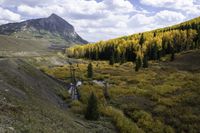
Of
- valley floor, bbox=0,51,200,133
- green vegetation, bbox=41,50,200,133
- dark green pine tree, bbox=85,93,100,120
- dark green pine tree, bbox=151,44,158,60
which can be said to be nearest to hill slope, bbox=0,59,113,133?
valley floor, bbox=0,51,200,133

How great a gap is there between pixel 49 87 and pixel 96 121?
15.6m

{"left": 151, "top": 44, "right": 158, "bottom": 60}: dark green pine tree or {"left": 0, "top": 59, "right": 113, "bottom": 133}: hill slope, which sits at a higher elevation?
{"left": 151, "top": 44, "right": 158, "bottom": 60}: dark green pine tree

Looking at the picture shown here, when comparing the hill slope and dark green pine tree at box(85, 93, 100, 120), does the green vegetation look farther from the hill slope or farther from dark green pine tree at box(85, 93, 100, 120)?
the hill slope

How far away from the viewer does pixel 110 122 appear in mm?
32000

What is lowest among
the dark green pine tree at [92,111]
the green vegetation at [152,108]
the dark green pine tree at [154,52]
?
the green vegetation at [152,108]

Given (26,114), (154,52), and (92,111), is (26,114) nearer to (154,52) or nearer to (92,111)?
(92,111)

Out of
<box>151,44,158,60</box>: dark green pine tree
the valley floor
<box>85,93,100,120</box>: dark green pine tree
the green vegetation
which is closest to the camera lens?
the valley floor

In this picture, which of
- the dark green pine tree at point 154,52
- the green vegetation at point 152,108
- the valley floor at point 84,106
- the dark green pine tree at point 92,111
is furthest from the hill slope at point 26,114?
the dark green pine tree at point 154,52

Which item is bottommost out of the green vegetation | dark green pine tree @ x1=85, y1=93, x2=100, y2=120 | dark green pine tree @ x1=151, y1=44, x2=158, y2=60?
the green vegetation

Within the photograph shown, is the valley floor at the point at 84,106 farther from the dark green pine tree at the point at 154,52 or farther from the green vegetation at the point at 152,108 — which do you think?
the dark green pine tree at the point at 154,52

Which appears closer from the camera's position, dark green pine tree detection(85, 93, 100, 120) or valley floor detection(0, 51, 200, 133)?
valley floor detection(0, 51, 200, 133)

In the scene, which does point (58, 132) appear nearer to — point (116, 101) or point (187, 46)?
point (116, 101)

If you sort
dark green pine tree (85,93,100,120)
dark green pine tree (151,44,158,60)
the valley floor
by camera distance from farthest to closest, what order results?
dark green pine tree (151,44,158,60)
dark green pine tree (85,93,100,120)
the valley floor

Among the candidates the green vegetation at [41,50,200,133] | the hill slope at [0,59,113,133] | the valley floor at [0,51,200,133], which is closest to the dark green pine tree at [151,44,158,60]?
the green vegetation at [41,50,200,133]
